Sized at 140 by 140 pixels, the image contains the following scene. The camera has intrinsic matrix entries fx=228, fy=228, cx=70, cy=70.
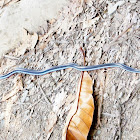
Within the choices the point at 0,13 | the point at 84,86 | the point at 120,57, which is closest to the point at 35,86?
the point at 84,86

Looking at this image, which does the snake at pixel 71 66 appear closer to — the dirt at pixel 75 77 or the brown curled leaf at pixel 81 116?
the dirt at pixel 75 77

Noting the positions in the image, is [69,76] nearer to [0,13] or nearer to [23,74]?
[23,74]

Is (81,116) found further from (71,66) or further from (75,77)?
(71,66)

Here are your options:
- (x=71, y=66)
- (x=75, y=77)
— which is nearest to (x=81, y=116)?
(x=75, y=77)

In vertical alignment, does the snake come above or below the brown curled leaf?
above

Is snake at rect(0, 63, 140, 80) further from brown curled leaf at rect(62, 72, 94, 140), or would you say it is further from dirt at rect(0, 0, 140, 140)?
brown curled leaf at rect(62, 72, 94, 140)

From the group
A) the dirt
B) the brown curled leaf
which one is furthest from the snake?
the brown curled leaf
